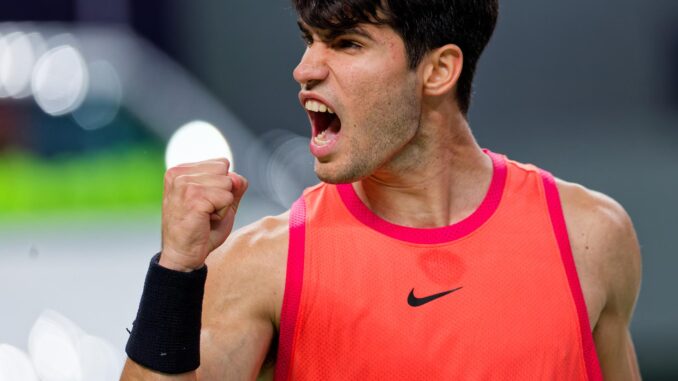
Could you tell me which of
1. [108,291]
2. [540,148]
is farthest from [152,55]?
[540,148]

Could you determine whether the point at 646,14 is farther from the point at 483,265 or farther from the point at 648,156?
the point at 483,265

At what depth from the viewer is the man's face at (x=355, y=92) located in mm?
2709

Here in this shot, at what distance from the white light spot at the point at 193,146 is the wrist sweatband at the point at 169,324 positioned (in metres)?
2.36

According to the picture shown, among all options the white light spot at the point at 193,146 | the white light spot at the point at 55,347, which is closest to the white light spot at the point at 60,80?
the white light spot at the point at 193,146

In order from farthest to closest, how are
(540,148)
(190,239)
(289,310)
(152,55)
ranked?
(540,148), (152,55), (289,310), (190,239)

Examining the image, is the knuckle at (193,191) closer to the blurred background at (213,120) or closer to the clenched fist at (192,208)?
the clenched fist at (192,208)

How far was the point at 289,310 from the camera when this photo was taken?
2709 millimetres

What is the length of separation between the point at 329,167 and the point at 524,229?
518 millimetres

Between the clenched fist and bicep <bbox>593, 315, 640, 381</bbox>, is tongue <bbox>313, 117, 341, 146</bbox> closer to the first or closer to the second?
the clenched fist

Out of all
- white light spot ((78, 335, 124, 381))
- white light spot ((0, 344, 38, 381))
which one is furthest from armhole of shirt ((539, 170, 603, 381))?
white light spot ((0, 344, 38, 381))

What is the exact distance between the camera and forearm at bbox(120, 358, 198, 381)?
8.17 feet

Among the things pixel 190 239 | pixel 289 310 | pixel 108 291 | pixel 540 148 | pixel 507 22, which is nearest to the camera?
pixel 190 239

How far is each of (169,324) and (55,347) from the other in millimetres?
1412

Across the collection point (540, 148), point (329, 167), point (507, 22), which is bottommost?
point (540, 148)
